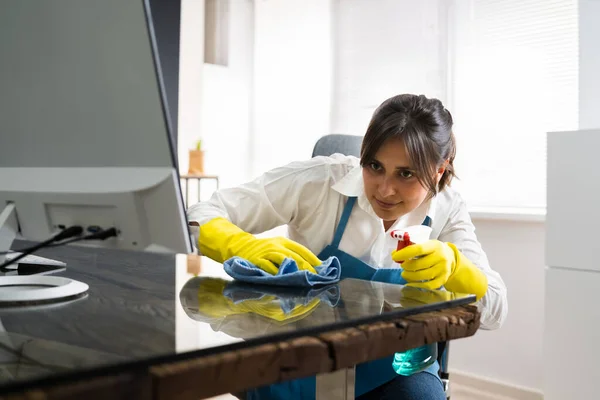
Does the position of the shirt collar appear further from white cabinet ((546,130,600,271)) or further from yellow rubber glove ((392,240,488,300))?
white cabinet ((546,130,600,271))

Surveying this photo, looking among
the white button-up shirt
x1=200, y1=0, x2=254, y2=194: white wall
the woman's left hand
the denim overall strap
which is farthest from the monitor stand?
x1=200, y1=0, x2=254, y2=194: white wall

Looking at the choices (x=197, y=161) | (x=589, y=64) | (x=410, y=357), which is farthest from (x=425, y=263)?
(x=197, y=161)

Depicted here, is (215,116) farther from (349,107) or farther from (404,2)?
(404,2)

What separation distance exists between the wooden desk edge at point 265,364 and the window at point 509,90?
7.15 ft

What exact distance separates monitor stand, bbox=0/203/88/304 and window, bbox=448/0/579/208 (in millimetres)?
2321

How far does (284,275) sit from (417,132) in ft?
2.07

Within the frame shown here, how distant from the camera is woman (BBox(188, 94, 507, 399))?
3.34 ft

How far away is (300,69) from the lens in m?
3.71

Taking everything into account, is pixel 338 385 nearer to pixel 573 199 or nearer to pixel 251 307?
pixel 251 307

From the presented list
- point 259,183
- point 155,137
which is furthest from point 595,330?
point 155,137

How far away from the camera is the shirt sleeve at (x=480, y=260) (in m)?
1.18

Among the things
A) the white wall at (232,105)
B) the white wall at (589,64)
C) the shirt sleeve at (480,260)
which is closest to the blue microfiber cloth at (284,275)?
the shirt sleeve at (480,260)

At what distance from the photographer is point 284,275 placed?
81cm

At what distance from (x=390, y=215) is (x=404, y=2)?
2018mm
